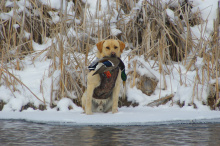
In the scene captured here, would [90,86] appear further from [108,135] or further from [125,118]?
[108,135]

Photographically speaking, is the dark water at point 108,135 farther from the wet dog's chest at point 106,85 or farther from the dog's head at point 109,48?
the dog's head at point 109,48

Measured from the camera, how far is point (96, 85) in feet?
17.0

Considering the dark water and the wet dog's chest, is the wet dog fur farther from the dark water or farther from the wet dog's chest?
the dark water

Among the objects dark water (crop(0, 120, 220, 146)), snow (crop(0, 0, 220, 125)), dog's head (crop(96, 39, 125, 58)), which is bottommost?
dark water (crop(0, 120, 220, 146))

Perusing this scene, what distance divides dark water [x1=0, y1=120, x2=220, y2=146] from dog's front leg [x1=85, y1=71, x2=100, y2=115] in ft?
2.82

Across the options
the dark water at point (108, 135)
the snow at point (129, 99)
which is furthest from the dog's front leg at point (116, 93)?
the dark water at point (108, 135)

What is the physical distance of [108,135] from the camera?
3.74m

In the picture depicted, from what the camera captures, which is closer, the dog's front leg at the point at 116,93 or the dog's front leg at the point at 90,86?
the dog's front leg at the point at 90,86

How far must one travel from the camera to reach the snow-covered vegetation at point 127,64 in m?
5.90

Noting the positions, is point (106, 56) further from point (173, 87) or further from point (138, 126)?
point (173, 87)

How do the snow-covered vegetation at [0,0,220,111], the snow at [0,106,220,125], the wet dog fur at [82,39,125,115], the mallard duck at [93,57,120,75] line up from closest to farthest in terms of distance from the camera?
the snow at [0,106,220,125] → the mallard duck at [93,57,120,75] → the wet dog fur at [82,39,125,115] → the snow-covered vegetation at [0,0,220,111]

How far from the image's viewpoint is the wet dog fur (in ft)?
16.5

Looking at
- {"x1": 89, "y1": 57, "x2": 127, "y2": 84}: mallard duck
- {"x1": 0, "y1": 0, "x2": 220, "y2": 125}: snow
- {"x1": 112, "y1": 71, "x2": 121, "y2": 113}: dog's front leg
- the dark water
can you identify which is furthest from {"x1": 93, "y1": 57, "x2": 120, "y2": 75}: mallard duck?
the dark water

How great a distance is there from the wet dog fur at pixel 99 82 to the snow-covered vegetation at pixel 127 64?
0.64 m
